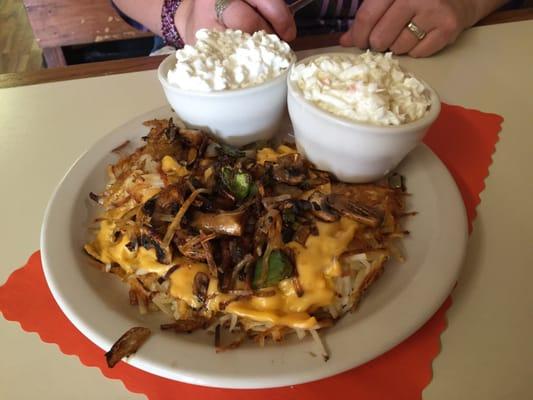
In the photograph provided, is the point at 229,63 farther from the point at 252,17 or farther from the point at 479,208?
the point at 479,208

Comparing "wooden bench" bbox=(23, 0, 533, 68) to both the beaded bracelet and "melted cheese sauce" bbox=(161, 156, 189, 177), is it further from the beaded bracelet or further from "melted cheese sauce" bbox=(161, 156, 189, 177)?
"melted cheese sauce" bbox=(161, 156, 189, 177)

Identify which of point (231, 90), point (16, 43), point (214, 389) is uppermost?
point (231, 90)

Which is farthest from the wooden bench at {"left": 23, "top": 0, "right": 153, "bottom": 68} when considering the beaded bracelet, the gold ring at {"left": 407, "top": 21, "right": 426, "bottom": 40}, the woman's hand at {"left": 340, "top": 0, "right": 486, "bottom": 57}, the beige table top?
the gold ring at {"left": 407, "top": 21, "right": 426, "bottom": 40}

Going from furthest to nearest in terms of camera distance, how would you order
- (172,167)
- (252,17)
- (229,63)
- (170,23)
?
1. (170,23)
2. (252,17)
3. (229,63)
4. (172,167)

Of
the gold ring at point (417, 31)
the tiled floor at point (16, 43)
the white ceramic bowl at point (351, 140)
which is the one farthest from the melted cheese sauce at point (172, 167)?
the tiled floor at point (16, 43)

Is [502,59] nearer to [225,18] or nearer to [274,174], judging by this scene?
[225,18]

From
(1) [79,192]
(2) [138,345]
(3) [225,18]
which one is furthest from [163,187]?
(3) [225,18]

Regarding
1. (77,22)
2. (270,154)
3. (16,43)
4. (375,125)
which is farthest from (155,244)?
(16,43)
